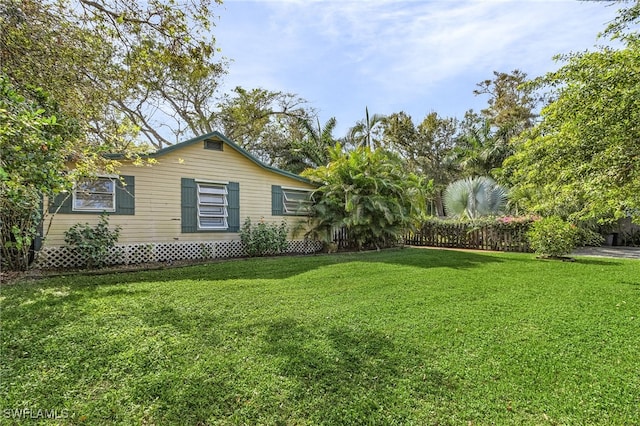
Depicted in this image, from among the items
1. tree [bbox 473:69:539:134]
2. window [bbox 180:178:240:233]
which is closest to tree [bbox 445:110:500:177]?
tree [bbox 473:69:539:134]

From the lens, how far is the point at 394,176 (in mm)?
10938

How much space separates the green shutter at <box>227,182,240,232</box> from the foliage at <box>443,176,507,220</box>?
10968mm

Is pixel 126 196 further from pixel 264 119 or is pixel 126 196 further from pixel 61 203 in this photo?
pixel 264 119

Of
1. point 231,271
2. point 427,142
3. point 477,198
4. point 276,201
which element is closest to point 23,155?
point 231,271

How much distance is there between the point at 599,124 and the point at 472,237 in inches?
332

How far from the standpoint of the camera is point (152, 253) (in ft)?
27.3

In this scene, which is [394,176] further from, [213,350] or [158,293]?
[213,350]

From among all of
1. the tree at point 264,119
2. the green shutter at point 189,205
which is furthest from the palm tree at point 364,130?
the green shutter at point 189,205

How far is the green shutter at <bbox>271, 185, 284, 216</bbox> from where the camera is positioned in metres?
10.4

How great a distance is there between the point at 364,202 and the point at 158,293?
673cm

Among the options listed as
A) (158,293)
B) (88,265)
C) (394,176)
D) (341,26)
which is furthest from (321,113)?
(158,293)

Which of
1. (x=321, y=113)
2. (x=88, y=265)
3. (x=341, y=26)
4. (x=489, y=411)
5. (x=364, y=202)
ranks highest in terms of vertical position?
(x=321, y=113)

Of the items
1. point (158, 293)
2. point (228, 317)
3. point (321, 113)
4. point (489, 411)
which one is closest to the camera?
point (489, 411)

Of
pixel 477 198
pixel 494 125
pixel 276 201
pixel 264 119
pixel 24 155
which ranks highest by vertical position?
pixel 494 125
